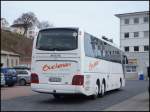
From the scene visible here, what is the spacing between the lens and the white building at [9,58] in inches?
2547

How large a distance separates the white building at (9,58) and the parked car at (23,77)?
24.0 m

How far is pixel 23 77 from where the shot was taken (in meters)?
38.7

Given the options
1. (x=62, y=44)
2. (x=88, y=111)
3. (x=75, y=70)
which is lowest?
(x=88, y=111)

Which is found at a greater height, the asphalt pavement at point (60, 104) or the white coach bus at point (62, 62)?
the white coach bus at point (62, 62)

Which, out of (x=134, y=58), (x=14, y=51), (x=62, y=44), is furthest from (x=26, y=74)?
(x=134, y=58)

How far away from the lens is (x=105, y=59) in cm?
2391

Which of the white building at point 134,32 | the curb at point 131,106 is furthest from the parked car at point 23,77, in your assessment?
the white building at point 134,32

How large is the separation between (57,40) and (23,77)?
66.5 ft

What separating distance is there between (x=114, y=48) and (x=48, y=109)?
1252cm

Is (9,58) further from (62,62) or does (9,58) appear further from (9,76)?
(62,62)

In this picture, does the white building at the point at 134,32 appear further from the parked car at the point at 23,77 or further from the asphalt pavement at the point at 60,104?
the asphalt pavement at the point at 60,104

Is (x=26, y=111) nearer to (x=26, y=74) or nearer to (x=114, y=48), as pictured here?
(x=114, y=48)

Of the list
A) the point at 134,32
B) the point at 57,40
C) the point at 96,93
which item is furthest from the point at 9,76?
the point at 134,32

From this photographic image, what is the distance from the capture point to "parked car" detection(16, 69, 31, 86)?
1513 inches
